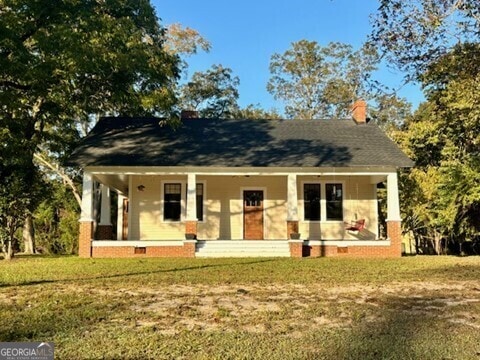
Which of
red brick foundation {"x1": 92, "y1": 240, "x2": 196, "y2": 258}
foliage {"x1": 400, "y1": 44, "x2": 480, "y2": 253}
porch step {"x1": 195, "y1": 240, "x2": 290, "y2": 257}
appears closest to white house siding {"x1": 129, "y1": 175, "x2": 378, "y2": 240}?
foliage {"x1": 400, "y1": 44, "x2": 480, "y2": 253}

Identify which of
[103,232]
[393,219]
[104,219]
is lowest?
[103,232]

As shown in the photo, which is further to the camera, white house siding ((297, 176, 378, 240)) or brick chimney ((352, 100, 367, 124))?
brick chimney ((352, 100, 367, 124))

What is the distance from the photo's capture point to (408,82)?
340 inches

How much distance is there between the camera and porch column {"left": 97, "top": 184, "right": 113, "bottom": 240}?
63.7ft

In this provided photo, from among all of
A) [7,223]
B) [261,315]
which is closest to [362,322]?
[261,315]

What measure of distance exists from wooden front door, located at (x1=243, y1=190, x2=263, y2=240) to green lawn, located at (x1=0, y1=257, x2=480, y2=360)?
31.0ft

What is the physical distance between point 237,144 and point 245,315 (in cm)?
1365

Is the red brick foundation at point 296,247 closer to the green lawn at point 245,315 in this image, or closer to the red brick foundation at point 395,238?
the red brick foundation at point 395,238

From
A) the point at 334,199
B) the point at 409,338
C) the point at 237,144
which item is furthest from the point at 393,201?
the point at 409,338

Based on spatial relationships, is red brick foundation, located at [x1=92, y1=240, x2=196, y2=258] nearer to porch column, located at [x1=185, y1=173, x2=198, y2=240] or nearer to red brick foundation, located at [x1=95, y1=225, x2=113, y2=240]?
porch column, located at [x1=185, y1=173, x2=198, y2=240]

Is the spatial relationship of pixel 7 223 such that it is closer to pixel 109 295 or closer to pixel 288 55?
pixel 109 295

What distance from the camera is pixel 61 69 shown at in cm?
1388

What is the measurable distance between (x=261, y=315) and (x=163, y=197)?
47.1 ft

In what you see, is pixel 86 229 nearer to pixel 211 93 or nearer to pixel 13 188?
pixel 13 188
